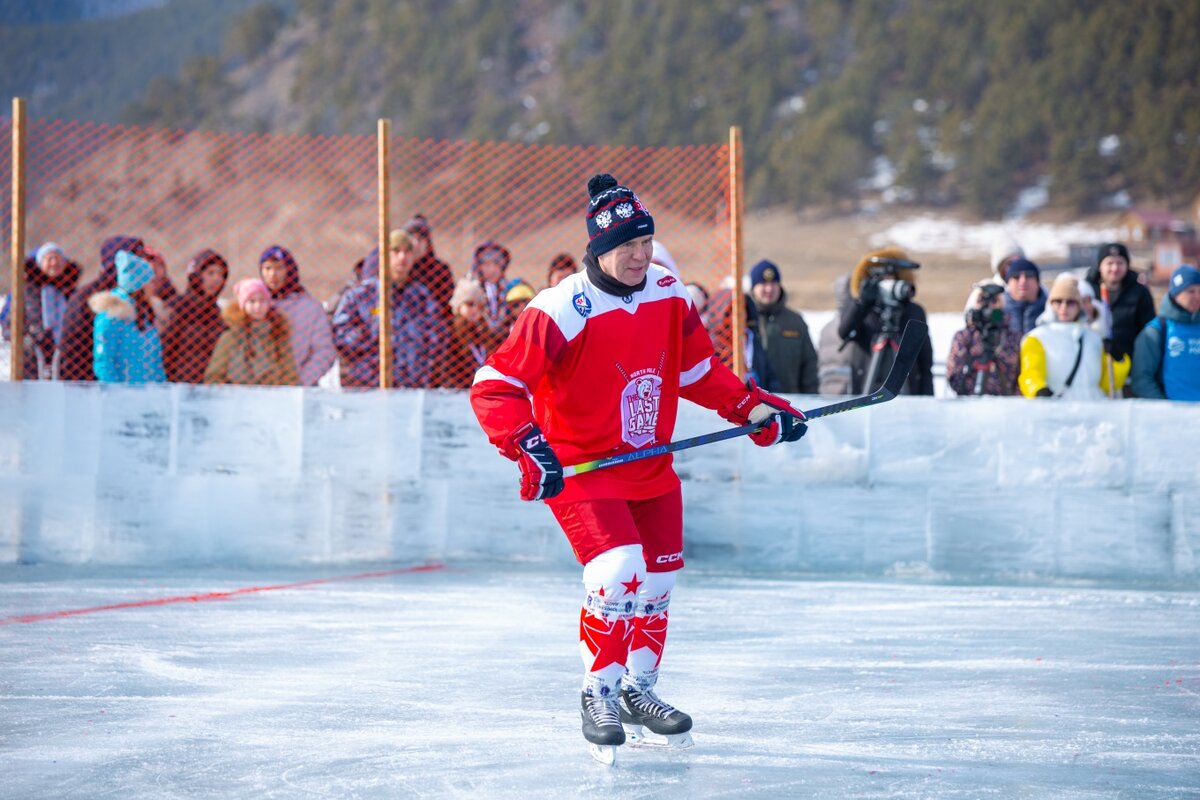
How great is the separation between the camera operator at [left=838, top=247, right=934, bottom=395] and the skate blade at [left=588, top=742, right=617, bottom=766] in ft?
13.2

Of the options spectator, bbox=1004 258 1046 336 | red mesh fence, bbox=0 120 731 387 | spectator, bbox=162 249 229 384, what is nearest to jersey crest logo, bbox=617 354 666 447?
red mesh fence, bbox=0 120 731 387

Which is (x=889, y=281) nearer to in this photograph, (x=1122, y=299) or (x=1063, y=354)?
(x=1063, y=354)

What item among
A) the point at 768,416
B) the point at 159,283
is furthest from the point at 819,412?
the point at 159,283

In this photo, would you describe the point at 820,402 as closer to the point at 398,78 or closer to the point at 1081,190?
the point at 1081,190

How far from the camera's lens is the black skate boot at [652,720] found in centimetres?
420

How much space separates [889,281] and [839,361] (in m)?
0.68

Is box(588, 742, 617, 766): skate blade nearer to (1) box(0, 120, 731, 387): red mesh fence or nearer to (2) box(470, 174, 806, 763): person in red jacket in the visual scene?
(2) box(470, 174, 806, 763): person in red jacket

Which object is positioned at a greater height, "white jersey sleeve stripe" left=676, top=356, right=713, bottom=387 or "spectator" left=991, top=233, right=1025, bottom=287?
"spectator" left=991, top=233, right=1025, bottom=287

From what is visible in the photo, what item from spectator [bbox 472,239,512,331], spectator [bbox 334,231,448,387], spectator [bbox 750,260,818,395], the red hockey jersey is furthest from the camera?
spectator [bbox 750,260,818,395]

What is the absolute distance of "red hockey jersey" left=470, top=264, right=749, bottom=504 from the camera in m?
4.09

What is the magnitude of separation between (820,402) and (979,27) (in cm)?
7157

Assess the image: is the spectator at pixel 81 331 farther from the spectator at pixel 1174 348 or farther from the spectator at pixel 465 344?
the spectator at pixel 1174 348

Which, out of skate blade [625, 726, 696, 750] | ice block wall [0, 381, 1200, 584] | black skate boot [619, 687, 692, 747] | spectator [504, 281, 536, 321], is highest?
spectator [504, 281, 536, 321]

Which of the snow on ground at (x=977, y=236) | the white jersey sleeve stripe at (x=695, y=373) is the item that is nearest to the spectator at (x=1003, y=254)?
the white jersey sleeve stripe at (x=695, y=373)
